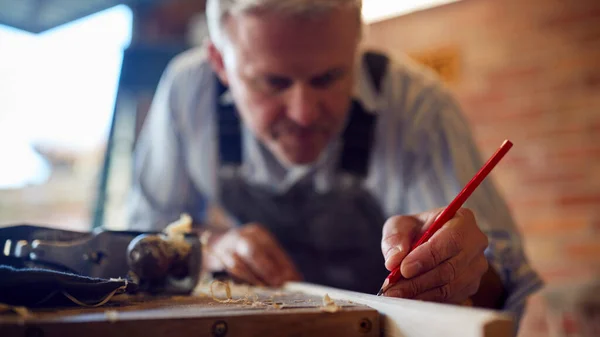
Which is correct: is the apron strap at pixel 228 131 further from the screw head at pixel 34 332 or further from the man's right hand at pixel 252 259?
the screw head at pixel 34 332

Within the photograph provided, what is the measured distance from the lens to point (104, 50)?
206 centimetres

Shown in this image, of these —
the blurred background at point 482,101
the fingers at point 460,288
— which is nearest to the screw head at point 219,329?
the fingers at point 460,288

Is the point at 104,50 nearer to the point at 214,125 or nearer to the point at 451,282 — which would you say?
the point at 214,125

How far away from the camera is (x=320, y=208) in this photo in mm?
1243

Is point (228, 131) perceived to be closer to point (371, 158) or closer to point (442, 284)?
point (371, 158)

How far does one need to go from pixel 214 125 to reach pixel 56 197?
150cm

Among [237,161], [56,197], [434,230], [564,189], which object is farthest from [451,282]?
[56,197]

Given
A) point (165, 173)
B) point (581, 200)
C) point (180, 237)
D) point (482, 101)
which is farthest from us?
point (482, 101)

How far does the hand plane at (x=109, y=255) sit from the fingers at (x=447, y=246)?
31 centimetres

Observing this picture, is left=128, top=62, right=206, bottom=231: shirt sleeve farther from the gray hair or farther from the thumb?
the thumb

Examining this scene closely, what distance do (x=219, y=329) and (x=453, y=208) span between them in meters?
0.29

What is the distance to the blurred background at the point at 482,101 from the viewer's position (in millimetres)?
1799

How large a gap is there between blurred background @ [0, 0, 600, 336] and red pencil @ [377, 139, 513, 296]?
1411mm

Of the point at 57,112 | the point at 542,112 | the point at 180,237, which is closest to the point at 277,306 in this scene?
the point at 180,237
